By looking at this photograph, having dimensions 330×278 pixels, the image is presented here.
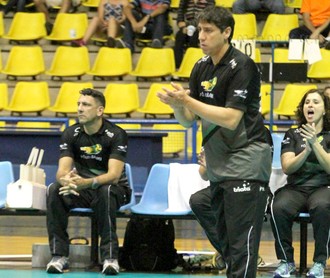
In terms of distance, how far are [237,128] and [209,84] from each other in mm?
286

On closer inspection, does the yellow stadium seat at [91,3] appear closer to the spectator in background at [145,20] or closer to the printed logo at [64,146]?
the spectator in background at [145,20]

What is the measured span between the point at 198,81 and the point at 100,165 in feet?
9.92

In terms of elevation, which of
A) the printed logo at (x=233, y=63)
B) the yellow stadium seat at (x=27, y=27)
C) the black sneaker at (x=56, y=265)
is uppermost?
the yellow stadium seat at (x=27, y=27)

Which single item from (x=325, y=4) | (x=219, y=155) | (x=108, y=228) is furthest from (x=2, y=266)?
(x=325, y=4)

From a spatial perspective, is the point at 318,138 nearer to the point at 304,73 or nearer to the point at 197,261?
the point at 197,261

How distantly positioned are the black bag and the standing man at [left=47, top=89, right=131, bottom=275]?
0.29 meters

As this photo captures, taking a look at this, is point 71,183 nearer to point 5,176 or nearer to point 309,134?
point 5,176

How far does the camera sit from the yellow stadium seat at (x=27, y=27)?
15.0 meters

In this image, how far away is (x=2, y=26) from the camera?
15.0 m

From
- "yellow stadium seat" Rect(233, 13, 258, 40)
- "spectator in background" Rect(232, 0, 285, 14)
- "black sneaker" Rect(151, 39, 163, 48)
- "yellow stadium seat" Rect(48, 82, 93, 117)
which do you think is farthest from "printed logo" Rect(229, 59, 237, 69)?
"spectator in background" Rect(232, 0, 285, 14)

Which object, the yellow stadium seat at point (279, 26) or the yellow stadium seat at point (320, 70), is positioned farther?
the yellow stadium seat at point (279, 26)

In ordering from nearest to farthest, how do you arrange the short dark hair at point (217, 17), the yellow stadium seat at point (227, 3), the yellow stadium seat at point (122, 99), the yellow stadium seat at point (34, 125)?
the short dark hair at point (217, 17) → the yellow stadium seat at point (34, 125) → the yellow stadium seat at point (122, 99) → the yellow stadium seat at point (227, 3)

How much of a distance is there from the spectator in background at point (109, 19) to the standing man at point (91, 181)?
600cm

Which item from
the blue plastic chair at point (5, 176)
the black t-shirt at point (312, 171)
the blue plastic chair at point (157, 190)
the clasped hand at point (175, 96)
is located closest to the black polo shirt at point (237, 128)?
the clasped hand at point (175, 96)
